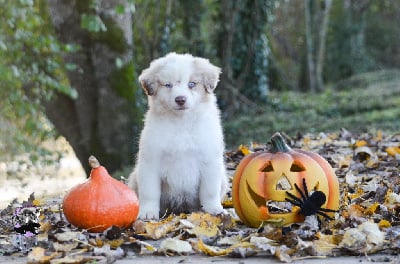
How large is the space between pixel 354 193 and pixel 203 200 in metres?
1.21

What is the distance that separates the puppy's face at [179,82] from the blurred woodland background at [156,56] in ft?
9.16

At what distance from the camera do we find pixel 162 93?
430 cm

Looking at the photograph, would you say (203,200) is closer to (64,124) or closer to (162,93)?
(162,93)

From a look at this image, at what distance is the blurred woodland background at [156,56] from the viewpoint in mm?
9023

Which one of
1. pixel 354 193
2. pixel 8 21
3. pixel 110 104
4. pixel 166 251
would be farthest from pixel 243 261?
pixel 110 104

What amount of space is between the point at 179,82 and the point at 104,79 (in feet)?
18.2

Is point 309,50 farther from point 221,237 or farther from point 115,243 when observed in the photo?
point 115,243

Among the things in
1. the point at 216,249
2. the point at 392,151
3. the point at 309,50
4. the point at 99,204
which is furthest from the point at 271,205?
the point at 309,50

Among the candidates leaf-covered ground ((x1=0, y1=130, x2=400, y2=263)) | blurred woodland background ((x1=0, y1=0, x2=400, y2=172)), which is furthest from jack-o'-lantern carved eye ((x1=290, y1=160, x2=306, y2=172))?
blurred woodland background ((x1=0, y1=0, x2=400, y2=172))

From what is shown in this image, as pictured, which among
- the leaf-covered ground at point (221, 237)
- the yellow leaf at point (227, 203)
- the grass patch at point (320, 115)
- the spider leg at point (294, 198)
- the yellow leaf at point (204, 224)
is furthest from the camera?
the grass patch at point (320, 115)

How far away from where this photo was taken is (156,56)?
12859 millimetres

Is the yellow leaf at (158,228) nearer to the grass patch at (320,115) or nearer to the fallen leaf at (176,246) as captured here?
the fallen leaf at (176,246)

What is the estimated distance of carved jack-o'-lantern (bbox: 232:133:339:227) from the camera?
3.95 m

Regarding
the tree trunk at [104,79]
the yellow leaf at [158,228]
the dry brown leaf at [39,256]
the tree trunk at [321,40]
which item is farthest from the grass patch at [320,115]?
the dry brown leaf at [39,256]
